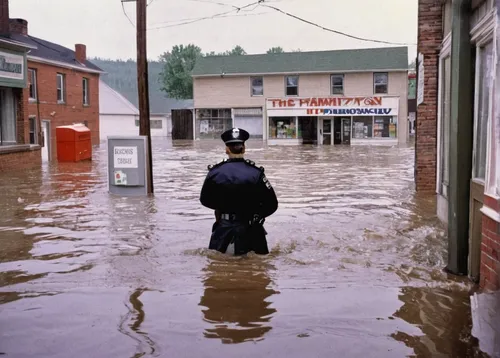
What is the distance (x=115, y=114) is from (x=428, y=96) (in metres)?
47.9

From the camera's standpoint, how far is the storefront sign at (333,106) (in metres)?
47.8

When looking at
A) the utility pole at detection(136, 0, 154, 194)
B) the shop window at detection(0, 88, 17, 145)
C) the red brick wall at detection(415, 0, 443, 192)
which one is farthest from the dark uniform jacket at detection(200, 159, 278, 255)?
the shop window at detection(0, 88, 17, 145)

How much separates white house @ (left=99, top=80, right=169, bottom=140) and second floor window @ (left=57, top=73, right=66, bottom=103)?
1788 cm

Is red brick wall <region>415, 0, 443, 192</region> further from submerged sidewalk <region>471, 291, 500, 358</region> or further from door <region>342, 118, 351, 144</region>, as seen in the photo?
door <region>342, 118, 351, 144</region>

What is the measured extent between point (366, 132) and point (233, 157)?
42.5 meters

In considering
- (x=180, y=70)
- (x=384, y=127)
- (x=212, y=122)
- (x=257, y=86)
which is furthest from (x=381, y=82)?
(x=180, y=70)

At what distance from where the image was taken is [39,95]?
36094 millimetres

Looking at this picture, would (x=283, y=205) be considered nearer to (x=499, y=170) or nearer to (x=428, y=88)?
(x=428, y=88)

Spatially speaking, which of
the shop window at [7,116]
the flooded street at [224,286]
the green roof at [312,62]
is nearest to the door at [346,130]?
the green roof at [312,62]

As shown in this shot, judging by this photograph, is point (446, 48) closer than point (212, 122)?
Yes

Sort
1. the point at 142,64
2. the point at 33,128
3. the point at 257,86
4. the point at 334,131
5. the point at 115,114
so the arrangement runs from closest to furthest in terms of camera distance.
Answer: the point at 142,64 < the point at 33,128 < the point at 334,131 < the point at 257,86 < the point at 115,114

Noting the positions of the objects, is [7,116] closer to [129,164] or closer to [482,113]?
[129,164]

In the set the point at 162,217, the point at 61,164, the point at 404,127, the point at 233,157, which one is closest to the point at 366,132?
the point at 404,127

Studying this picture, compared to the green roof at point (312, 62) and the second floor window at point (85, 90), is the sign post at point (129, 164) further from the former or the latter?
the green roof at point (312, 62)
